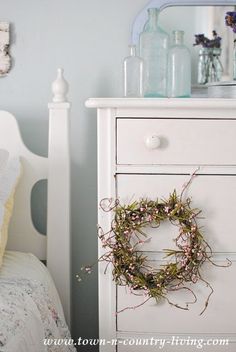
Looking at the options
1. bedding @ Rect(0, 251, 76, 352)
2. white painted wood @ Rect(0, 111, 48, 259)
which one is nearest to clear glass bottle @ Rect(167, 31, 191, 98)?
white painted wood @ Rect(0, 111, 48, 259)

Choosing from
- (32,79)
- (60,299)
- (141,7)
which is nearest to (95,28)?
(141,7)

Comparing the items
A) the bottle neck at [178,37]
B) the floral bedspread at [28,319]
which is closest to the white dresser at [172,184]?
the floral bedspread at [28,319]

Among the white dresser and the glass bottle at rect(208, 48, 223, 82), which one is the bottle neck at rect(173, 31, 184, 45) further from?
the white dresser

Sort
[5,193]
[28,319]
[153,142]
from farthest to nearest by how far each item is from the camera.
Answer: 1. [5,193]
2. [153,142]
3. [28,319]

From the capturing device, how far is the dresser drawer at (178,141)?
133 centimetres

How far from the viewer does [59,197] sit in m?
1.61

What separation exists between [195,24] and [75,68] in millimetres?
466

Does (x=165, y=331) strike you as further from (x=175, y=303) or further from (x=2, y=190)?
(x=2, y=190)

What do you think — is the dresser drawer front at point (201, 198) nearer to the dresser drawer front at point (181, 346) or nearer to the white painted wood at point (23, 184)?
the dresser drawer front at point (181, 346)

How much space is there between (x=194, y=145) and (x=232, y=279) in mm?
397

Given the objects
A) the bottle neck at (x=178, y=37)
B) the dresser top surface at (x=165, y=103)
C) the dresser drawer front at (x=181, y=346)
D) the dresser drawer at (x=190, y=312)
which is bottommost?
the dresser drawer front at (x=181, y=346)

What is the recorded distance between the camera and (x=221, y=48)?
169 cm

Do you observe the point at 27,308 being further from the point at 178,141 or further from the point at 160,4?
the point at 160,4

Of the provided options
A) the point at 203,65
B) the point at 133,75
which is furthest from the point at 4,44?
the point at 203,65
